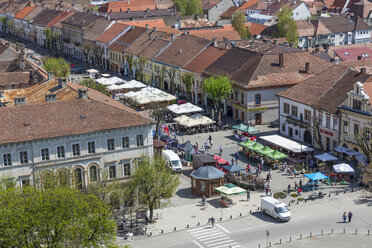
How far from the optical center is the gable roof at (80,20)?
507ft

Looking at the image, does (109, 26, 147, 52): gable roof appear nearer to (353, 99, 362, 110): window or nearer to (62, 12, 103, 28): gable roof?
(62, 12, 103, 28): gable roof

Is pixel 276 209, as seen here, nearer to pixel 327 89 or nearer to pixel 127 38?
pixel 327 89

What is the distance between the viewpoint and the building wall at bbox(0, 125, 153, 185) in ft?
195

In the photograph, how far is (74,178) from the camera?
59.6 meters

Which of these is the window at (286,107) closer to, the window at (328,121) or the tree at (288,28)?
the window at (328,121)

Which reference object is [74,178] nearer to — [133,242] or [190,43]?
[133,242]

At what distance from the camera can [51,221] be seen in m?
44.9

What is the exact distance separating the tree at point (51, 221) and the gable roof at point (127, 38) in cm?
8723

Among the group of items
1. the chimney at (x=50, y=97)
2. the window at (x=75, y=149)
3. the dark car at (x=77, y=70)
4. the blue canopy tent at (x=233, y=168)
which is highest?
the chimney at (x=50, y=97)

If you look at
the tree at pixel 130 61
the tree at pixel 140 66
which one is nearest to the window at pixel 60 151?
the tree at pixel 140 66

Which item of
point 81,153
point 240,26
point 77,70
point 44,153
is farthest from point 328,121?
point 240,26

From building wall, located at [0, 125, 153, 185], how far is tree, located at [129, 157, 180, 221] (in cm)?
369

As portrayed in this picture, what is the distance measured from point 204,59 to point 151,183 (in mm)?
52846

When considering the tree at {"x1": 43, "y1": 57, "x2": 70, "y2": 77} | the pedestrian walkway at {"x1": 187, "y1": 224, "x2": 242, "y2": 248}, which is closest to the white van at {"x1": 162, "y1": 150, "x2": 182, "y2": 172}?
the pedestrian walkway at {"x1": 187, "y1": 224, "x2": 242, "y2": 248}
